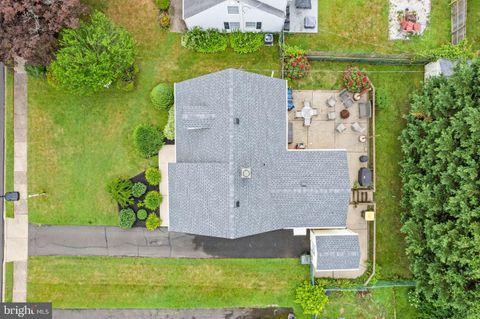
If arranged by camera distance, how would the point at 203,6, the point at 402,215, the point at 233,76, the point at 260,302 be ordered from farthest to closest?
1. the point at 260,302
2. the point at 402,215
3. the point at 203,6
4. the point at 233,76

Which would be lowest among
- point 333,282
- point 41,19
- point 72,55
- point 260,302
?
point 260,302

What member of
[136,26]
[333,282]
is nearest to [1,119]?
[136,26]

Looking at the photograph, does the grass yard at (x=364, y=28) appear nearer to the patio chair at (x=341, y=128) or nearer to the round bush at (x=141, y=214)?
the patio chair at (x=341, y=128)

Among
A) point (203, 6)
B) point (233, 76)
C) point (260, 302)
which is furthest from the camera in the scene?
point (260, 302)

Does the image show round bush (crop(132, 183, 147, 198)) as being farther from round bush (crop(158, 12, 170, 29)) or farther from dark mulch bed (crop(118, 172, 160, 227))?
round bush (crop(158, 12, 170, 29))

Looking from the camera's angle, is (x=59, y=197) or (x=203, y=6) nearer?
(x=203, y=6)

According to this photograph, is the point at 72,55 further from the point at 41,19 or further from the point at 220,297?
the point at 220,297

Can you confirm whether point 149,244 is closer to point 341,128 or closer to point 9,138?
point 9,138
